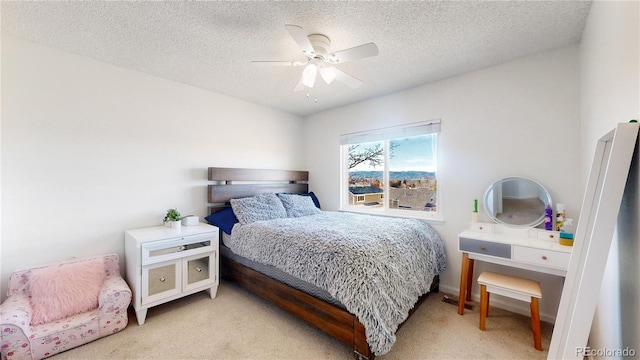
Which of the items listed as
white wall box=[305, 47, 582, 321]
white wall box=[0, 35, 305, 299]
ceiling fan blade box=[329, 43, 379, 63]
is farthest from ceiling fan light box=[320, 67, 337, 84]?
white wall box=[0, 35, 305, 299]

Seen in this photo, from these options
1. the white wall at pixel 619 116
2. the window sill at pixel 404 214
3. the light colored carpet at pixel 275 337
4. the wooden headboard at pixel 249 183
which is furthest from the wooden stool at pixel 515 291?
the wooden headboard at pixel 249 183

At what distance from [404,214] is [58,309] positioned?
11.5 ft

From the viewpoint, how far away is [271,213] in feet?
9.96

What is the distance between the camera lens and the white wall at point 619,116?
97 cm

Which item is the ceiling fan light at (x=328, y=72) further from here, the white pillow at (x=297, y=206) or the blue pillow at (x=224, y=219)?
the blue pillow at (x=224, y=219)

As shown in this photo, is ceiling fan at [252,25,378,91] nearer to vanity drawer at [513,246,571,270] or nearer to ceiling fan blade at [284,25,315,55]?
ceiling fan blade at [284,25,315,55]

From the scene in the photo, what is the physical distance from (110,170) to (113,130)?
417 millimetres

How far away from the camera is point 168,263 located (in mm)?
2285

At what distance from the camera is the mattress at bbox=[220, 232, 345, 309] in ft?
6.06

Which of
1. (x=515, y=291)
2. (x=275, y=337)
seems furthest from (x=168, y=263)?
(x=515, y=291)

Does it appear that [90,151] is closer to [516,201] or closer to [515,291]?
[515,291]

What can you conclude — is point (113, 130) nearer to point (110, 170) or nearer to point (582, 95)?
point (110, 170)

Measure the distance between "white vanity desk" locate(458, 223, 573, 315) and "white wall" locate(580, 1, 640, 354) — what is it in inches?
16.1

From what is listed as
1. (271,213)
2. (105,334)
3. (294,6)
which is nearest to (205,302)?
(105,334)
